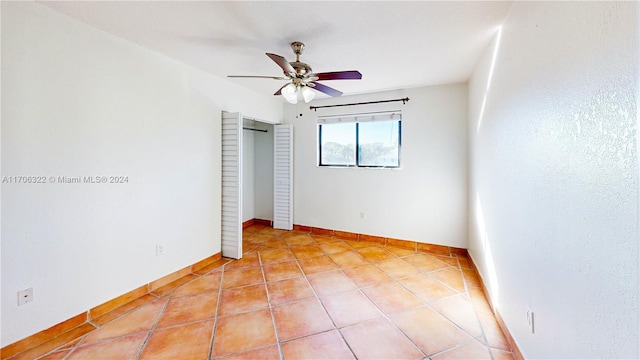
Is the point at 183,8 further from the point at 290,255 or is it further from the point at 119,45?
the point at 290,255

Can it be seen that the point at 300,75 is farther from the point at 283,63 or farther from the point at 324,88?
the point at 324,88

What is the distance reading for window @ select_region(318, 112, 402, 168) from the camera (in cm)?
411

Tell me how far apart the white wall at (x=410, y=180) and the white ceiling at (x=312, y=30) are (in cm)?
82

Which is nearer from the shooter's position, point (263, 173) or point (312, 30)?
point (312, 30)

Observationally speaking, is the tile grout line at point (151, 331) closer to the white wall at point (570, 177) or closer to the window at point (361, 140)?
the white wall at point (570, 177)

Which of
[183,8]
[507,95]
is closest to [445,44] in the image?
[507,95]

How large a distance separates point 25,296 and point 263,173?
3812 mm

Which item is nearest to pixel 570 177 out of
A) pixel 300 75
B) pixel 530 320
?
pixel 530 320

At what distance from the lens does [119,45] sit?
7.69 ft

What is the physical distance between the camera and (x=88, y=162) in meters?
2.15

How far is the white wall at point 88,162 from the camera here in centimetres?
178

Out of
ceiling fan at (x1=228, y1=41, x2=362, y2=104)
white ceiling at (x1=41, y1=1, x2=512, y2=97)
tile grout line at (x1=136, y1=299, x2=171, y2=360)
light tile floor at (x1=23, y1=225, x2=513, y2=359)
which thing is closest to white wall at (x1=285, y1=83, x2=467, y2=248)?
light tile floor at (x1=23, y1=225, x2=513, y2=359)

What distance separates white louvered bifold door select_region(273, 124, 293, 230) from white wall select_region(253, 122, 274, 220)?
45 cm

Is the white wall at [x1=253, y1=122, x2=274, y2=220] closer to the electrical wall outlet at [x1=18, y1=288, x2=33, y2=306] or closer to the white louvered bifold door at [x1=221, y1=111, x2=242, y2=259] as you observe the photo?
the white louvered bifold door at [x1=221, y1=111, x2=242, y2=259]
